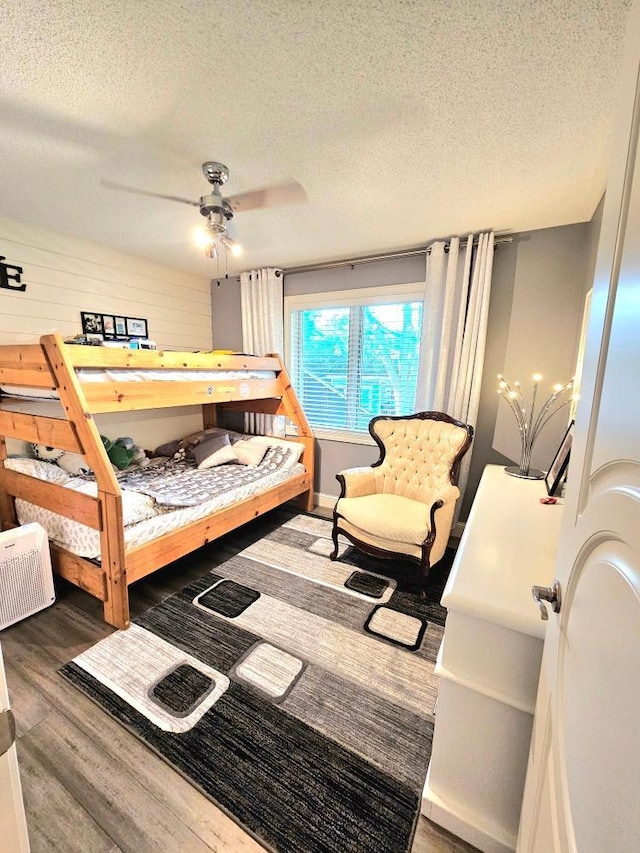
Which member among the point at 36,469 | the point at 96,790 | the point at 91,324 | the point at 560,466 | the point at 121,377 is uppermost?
the point at 91,324

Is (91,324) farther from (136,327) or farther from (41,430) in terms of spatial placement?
(41,430)

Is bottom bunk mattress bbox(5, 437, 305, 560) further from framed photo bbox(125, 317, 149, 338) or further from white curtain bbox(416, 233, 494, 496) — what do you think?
white curtain bbox(416, 233, 494, 496)

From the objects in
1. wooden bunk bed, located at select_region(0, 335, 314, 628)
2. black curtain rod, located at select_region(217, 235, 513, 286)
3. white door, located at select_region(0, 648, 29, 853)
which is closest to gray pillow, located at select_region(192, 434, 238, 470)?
wooden bunk bed, located at select_region(0, 335, 314, 628)

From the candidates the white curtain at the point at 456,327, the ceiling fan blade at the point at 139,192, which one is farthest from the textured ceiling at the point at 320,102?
the white curtain at the point at 456,327

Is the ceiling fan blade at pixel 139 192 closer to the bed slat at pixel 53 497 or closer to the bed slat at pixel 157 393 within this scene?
the bed slat at pixel 157 393

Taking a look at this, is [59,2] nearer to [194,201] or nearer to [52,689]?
[194,201]

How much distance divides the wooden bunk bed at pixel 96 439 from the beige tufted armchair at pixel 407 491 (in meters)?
0.89

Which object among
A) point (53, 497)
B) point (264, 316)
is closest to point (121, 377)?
point (53, 497)

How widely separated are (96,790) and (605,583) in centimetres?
170

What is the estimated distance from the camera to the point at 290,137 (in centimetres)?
154

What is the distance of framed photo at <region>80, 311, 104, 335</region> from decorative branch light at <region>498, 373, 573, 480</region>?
335 cm

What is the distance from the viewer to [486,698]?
99cm

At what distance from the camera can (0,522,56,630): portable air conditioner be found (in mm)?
1833

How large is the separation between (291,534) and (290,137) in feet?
8.68
